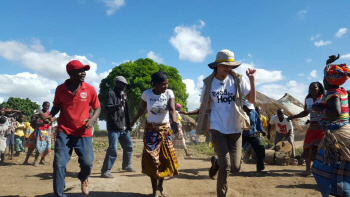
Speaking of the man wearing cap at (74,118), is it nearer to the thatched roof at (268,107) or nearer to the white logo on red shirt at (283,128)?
the white logo on red shirt at (283,128)

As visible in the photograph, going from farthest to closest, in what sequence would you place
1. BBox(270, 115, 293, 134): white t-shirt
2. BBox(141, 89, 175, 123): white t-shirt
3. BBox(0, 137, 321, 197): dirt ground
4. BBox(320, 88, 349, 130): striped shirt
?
BBox(270, 115, 293, 134): white t-shirt < BBox(0, 137, 321, 197): dirt ground < BBox(141, 89, 175, 123): white t-shirt < BBox(320, 88, 349, 130): striped shirt

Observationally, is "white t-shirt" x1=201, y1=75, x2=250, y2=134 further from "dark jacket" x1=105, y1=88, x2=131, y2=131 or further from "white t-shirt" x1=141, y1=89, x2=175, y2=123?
"dark jacket" x1=105, y1=88, x2=131, y2=131

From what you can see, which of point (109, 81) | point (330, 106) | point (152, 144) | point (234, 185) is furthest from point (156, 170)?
point (109, 81)

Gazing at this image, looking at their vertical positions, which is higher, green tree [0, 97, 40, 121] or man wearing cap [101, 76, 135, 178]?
green tree [0, 97, 40, 121]

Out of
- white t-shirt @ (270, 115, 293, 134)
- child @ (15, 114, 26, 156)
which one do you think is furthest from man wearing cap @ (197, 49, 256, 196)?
child @ (15, 114, 26, 156)

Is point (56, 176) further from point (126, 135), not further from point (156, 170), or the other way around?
point (126, 135)

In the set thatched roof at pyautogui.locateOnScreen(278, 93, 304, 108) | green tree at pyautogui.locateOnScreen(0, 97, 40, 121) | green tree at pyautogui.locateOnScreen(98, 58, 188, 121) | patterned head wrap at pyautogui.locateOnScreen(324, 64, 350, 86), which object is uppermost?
green tree at pyautogui.locateOnScreen(98, 58, 188, 121)

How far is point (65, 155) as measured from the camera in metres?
4.07

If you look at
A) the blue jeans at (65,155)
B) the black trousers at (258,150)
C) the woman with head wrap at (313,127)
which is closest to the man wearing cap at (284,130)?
the black trousers at (258,150)

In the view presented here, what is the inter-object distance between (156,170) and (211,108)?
51.1 inches

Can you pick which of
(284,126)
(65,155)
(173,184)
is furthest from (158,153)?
(284,126)

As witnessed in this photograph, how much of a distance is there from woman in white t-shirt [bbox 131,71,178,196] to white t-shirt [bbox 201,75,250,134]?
0.69 metres

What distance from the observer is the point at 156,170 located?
4324mm

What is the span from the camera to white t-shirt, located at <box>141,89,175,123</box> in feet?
15.0
